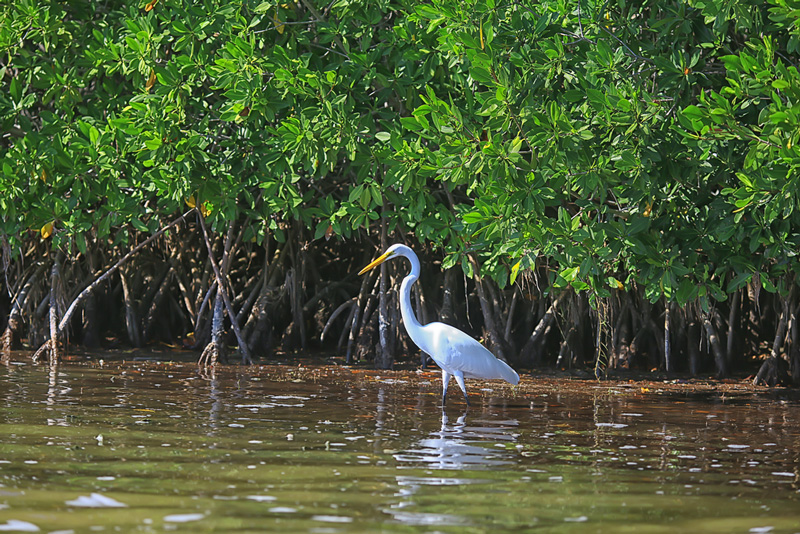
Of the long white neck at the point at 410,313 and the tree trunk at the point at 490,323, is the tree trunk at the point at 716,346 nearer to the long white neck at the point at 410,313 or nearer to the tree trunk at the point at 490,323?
the tree trunk at the point at 490,323

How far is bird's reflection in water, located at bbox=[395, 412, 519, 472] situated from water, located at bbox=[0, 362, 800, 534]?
2 centimetres

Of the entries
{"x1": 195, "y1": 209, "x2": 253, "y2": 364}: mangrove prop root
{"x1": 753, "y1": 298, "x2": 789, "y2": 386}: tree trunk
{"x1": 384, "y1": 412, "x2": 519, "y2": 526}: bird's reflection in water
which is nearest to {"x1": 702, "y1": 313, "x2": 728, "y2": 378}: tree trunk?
{"x1": 753, "y1": 298, "x2": 789, "y2": 386}: tree trunk

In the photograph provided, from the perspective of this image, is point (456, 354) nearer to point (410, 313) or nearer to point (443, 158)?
point (410, 313)

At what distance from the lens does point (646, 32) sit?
7.29 metres

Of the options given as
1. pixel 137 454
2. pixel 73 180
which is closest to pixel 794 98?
pixel 137 454

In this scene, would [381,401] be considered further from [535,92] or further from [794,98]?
[794,98]

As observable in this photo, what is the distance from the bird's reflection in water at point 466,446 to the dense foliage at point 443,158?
1.31 metres

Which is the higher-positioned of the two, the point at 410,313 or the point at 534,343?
the point at 410,313

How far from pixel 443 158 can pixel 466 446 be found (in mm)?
2095

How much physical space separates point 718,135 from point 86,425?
3.63 metres

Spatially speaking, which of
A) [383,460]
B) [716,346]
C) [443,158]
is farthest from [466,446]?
[716,346]

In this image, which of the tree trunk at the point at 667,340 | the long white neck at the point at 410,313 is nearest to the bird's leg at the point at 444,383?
the long white neck at the point at 410,313

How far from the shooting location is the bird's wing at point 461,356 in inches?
289

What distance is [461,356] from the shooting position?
289 inches
